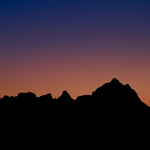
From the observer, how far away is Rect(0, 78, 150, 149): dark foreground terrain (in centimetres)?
6444

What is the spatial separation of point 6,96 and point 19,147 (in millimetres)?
24862

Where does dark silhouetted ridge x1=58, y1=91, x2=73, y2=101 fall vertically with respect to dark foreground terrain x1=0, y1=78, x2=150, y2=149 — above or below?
above

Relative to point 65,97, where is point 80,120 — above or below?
below

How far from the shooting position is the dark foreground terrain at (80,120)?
211 ft

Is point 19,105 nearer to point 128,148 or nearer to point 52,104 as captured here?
point 52,104

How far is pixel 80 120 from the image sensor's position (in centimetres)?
7381

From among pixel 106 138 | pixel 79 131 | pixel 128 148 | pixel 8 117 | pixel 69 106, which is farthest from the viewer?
pixel 69 106

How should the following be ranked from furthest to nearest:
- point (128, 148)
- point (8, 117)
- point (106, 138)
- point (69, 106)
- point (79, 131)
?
point (69, 106)
point (8, 117)
point (79, 131)
point (106, 138)
point (128, 148)

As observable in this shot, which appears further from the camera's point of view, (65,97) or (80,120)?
(65,97)

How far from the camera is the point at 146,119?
219ft

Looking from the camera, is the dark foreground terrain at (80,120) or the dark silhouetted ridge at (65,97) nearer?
the dark foreground terrain at (80,120)

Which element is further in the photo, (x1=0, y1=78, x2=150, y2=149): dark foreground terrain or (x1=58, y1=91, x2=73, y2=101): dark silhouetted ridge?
(x1=58, y1=91, x2=73, y2=101): dark silhouetted ridge

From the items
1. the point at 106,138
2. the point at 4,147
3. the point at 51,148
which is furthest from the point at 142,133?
the point at 4,147

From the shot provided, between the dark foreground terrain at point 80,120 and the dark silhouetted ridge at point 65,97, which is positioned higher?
the dark silhouetted ridge at point 65,97
